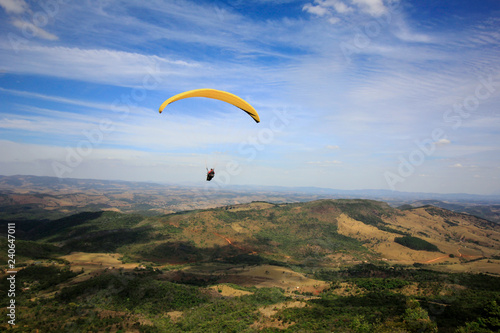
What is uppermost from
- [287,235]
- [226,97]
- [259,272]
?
[226,97]

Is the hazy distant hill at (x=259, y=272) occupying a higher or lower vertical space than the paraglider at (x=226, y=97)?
lower

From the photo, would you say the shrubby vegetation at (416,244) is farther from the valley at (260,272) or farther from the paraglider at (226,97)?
the paraglider at (226,97)

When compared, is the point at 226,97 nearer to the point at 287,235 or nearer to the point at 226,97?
the point at 226,97

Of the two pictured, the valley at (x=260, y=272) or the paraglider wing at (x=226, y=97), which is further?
the valley at (x=260, y=272)

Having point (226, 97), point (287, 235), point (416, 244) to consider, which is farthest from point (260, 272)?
point (416, 244)

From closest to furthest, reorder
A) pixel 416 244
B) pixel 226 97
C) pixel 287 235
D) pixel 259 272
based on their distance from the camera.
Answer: pixel 226 97
pixel 259 272
pixel 416 244
pixel 287 235

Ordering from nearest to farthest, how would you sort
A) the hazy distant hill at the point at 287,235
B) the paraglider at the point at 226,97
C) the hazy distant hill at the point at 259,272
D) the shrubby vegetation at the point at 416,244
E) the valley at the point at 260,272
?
1. the paraglider at the point at 226,97
2. the valley at the point at 260,272
3. the hazy distant hill at the point at 259,272
4. the hazy distant hill at the point at 287,235
5. the shrubby vegetation at the point at 416,244

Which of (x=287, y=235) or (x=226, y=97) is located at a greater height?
(x=226, y=97)

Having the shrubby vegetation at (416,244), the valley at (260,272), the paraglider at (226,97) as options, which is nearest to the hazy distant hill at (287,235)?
the shrubby vegetation at (416,244)

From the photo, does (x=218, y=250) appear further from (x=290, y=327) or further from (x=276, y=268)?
(x=290, y=327)

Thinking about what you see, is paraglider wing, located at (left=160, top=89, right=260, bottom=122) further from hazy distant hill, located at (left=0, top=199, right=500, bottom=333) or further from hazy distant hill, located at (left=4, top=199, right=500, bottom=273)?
hazy distant hill, located at (left=4, top=199, right=500, bottom=273)

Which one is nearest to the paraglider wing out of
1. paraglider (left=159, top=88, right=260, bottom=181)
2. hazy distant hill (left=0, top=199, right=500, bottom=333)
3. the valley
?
paraglider (left=159, top=88, right=260, bottom=181)

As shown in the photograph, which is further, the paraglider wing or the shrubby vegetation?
the shrubby vegetation
